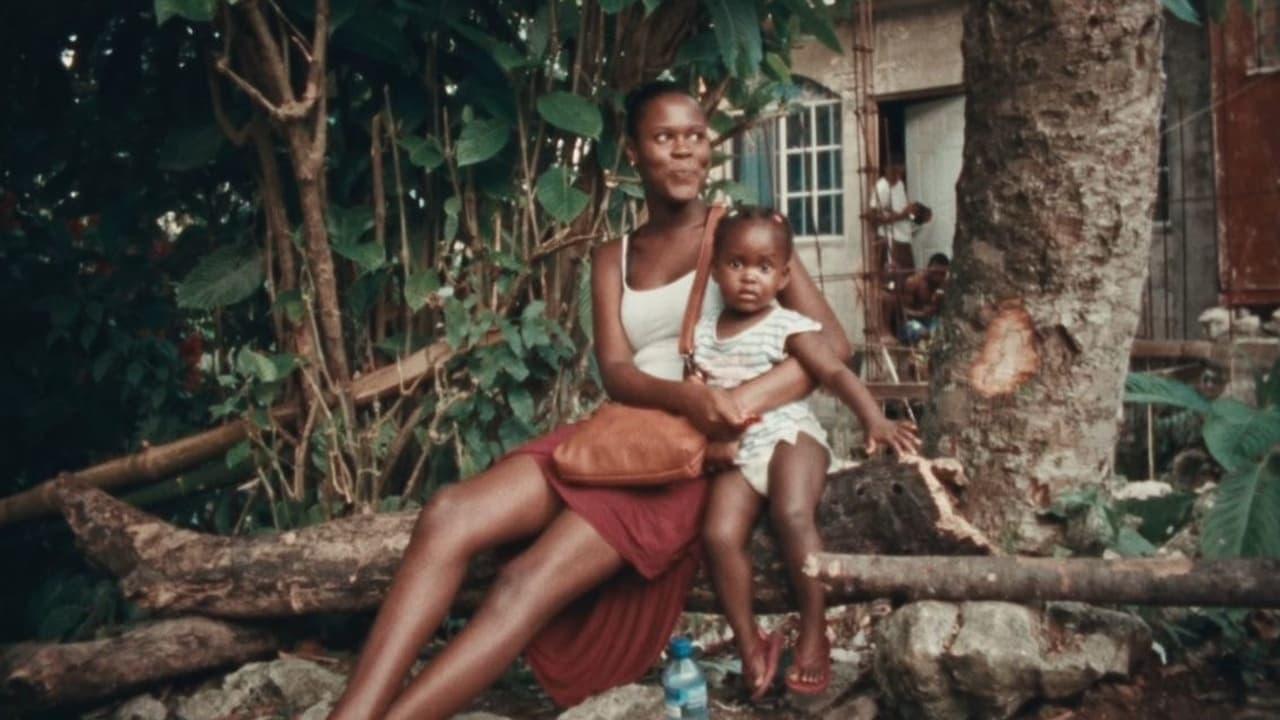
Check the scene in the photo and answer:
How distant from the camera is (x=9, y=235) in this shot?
5152 millimetres

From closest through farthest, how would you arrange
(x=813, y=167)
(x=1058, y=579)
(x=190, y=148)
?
(x=1058, y=579), (x=190, y=148), (x=813, y=167)

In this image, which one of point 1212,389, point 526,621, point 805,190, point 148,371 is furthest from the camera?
point 805,190

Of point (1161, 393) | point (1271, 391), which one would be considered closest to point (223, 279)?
point (1161, 393)

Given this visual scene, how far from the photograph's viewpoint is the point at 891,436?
305 centimetres

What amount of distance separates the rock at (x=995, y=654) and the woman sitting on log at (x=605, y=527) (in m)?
0.43

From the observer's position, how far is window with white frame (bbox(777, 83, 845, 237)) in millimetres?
11922

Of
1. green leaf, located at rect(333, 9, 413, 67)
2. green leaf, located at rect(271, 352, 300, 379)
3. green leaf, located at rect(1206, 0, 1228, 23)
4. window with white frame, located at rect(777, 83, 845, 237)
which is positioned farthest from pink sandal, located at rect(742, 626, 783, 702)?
window with white frame, located at rect(777, 83, 845, 237)

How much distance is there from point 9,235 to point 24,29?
2.78ft

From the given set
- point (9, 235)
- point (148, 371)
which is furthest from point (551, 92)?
point (9, 235)

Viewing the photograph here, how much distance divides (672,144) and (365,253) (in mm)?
1212

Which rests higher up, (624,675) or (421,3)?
(421,3)

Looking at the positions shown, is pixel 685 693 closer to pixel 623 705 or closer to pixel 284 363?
pixel 623 705

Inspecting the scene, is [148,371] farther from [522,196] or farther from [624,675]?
[624,675]

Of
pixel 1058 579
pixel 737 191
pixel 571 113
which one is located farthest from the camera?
pixel 737 191
